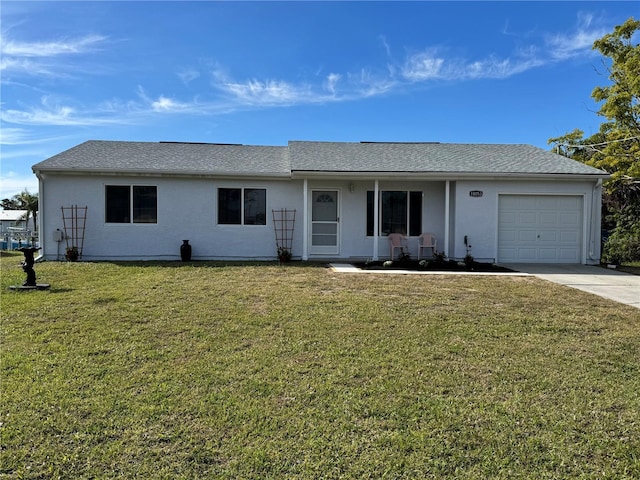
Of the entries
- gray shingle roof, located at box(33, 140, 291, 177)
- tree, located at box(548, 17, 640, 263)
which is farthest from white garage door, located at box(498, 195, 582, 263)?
gray shingle roof, located at box(33, 140, 291, 177)

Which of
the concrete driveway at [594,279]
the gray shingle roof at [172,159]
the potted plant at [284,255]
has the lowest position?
the concrete driveway at [594,279]

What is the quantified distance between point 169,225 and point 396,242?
7059mm

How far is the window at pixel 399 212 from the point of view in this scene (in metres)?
12.4

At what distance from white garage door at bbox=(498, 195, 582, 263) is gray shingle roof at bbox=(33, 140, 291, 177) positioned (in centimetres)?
695

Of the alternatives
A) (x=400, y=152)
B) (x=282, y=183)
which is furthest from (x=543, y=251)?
(x=282, y=183)

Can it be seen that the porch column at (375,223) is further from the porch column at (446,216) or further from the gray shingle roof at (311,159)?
the porch column at (446,216)

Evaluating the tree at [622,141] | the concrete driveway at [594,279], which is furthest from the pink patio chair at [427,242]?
the tree at [622,141]

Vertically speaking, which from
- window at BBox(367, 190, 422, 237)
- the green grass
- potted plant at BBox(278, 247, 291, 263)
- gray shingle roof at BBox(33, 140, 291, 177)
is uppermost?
gray shingle roof at BBox(33, 140, 291, 177)

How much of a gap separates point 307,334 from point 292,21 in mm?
9924

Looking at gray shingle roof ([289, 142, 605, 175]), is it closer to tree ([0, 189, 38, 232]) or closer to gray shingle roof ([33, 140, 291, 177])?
gray shingle roof ([33, 140, 291, 177])

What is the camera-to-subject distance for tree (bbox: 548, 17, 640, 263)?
13.6 metres

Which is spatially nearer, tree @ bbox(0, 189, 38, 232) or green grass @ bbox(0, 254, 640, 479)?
green grass @ bbox(0, 254, 640, 479)

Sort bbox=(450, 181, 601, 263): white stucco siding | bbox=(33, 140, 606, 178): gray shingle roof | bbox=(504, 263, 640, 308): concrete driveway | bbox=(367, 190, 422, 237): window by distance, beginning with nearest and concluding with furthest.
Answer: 1. bbox=(504, 263, 640, 308): concrete driveway
2. bbox=(33, 140, 606, 178): gray shingle roof
3. bbox=(450, 181, 601, 263): white stucco siding
4. bbox=(367, 190, 422, 237): window

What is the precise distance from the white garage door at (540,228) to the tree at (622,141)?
256cm
